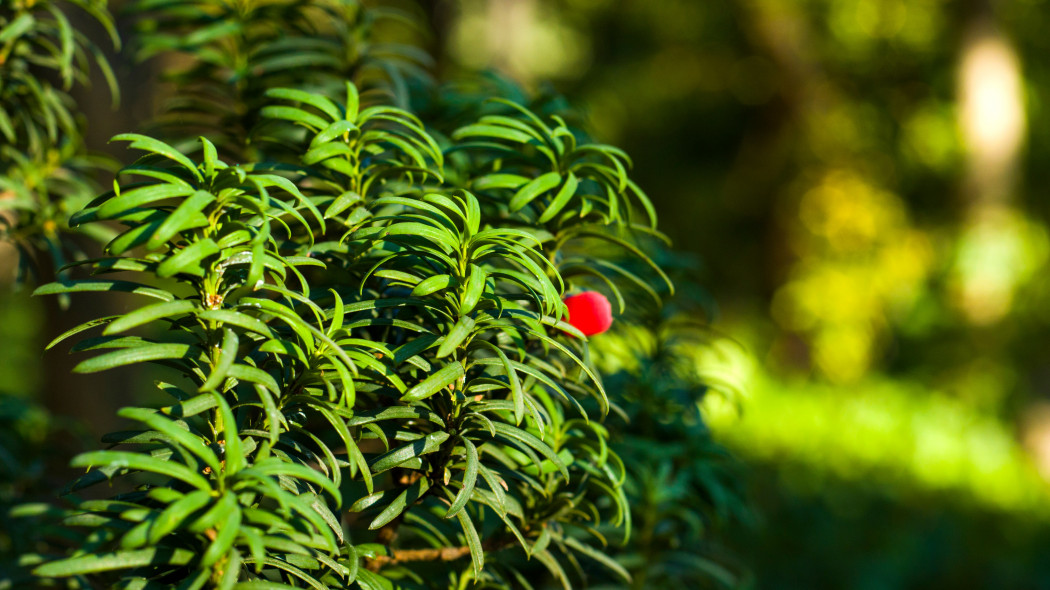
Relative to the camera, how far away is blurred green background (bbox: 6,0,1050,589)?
2855 mm

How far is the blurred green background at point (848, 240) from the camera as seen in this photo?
112 inches

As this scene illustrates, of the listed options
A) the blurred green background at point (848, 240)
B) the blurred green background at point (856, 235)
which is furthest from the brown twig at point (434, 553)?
the blurred green background at point (856, 235)

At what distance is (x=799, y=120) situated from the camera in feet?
21.9

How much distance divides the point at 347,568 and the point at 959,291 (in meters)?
5.00

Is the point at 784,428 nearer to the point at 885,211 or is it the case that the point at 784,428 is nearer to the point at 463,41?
the point at 885,211

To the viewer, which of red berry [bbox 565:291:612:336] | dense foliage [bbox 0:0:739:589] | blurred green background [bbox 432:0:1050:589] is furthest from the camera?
blurred green background [bbox 432:0:1050:589]

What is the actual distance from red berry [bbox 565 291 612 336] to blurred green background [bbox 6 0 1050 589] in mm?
620

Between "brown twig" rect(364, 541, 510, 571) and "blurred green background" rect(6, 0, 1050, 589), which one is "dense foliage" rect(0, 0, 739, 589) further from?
"blurred green background" rect(6, 0, 1050, 589)

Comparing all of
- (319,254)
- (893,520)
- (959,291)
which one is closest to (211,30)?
(319,254)

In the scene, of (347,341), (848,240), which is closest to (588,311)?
(347,341)

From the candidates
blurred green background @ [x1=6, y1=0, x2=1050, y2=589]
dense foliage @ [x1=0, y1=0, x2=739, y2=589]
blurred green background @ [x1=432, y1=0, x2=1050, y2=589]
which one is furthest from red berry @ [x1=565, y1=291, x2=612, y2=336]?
blurred green background @ [x1=432, y1=0, x2=1050, y2=589]

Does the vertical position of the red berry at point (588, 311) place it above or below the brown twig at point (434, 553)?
Answer: above

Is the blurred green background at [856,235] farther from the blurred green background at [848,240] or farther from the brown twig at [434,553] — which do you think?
the brown twig at [434,553]

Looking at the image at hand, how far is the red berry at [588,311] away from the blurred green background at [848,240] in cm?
62
